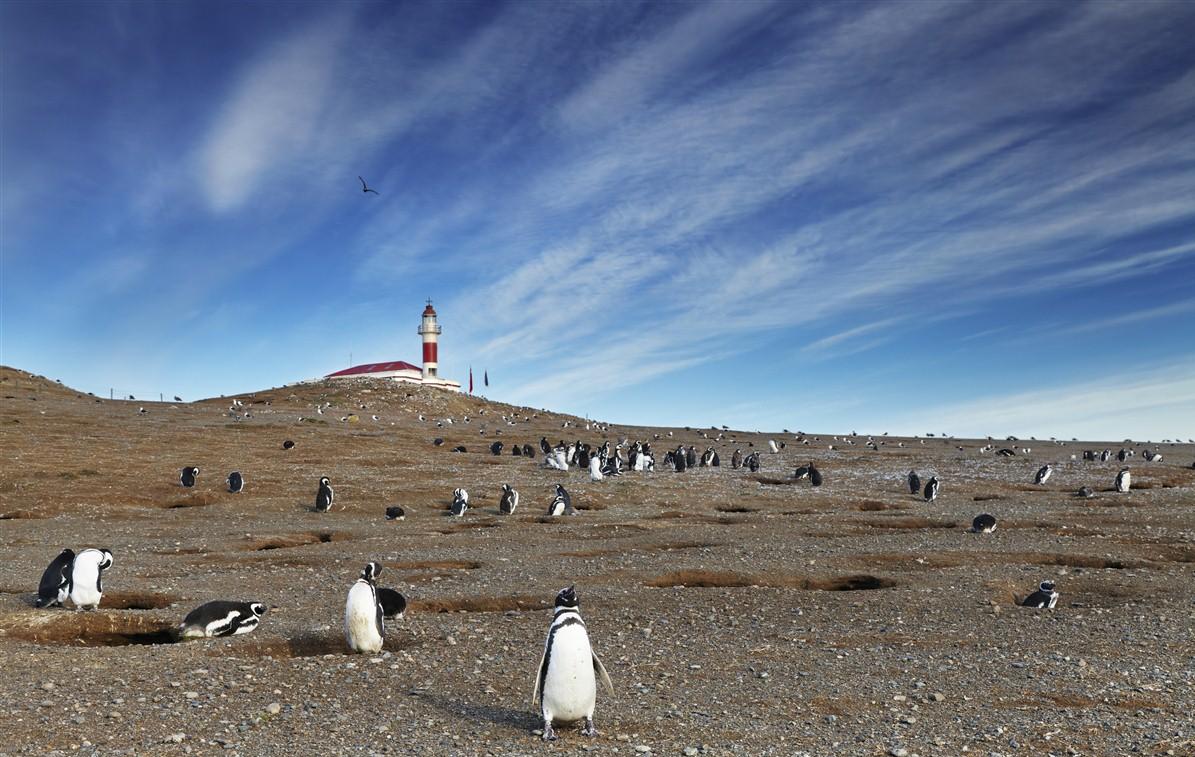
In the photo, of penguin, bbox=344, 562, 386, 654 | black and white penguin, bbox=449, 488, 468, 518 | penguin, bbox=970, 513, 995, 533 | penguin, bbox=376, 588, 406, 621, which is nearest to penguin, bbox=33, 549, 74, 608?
penguin, bbox=376, 588, 406, 621

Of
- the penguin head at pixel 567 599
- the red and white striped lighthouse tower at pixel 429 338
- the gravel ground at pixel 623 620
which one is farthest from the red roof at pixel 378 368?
the penguin head at pixel 567 599

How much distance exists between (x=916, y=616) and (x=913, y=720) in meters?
4.66

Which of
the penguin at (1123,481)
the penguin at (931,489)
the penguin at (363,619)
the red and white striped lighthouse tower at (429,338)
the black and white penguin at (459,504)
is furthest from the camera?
the red and white striped lighthouse tower at (429,338)

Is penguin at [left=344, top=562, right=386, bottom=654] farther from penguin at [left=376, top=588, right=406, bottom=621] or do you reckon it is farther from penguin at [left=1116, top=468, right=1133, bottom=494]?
penguin at [left=1116, top=468, right=1133, bottom=494]

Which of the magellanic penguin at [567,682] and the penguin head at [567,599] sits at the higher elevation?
the penguin head at [567,599]

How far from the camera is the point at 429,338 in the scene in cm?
8788

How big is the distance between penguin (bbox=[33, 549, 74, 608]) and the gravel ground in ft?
1.05

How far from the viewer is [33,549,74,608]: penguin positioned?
12180 millimetres

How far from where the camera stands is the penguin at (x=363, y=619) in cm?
1012

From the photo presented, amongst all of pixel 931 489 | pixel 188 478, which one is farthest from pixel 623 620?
pixel 188 478

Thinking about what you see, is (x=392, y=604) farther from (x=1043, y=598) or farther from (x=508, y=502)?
(x=508, y=502)

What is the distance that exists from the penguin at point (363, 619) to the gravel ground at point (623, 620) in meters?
0.16

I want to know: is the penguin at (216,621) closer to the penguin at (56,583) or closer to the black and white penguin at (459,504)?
the penguin at (56,583)

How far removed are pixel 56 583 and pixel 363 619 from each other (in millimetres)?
5291
